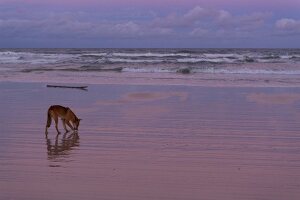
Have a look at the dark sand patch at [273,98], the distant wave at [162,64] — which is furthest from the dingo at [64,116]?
the distant wave at [162,64]

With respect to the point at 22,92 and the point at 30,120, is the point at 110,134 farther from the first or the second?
the point at 22,92

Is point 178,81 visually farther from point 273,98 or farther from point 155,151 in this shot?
point 155,151

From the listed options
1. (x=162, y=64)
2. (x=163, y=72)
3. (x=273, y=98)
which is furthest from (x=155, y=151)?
(x=162, y=64)

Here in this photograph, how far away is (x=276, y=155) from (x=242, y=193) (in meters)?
1.97

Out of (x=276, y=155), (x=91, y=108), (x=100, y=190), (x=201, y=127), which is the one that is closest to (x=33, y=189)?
(x=100, y=190)

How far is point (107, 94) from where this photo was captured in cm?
1559

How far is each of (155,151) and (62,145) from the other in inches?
61.2

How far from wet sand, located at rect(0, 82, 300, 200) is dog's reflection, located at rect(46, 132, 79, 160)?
2cm

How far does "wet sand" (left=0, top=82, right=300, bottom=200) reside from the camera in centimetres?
540

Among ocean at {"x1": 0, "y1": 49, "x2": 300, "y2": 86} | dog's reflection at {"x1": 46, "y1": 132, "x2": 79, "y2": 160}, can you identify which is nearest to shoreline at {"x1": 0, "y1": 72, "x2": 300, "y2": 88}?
ocean at {"x1": 0, "y1": 49, "x2": 300, "y2": 86}

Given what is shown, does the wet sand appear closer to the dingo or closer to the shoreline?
the dingo

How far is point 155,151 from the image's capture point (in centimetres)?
733

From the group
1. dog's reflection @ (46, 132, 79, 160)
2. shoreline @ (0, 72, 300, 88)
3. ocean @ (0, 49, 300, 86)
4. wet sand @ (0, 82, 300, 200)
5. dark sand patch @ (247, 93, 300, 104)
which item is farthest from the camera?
ocean @ (0, 49, 300, 86)

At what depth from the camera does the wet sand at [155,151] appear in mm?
5398
